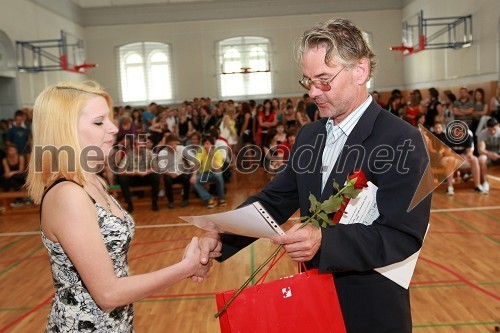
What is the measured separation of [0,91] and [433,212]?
1227cm

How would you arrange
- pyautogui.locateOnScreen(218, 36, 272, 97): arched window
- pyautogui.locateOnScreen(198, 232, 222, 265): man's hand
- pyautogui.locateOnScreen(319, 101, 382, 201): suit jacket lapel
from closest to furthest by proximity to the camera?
pyautogui.locateOnScreen(319, 101, 382, 201): suit jacket lapel → pyautogui.locateOnScreen(198, 232, 222, 265): man's hand → pyautogui.locateOnScreen(218, 36, 272, 97): arched window

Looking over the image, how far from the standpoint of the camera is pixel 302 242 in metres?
1.72

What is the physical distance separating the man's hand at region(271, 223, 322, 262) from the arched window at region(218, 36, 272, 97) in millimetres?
20226

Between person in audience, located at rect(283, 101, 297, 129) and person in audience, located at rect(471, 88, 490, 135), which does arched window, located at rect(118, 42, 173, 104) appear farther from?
person in audience, located at rect(471, 88, 490, 135)

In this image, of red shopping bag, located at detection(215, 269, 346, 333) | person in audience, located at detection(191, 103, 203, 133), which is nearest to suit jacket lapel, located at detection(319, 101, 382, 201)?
red shopping bag, located at detection(215, 269, 346, 333)

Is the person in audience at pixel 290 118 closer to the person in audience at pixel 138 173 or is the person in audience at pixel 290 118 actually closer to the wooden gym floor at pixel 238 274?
the person in audience at pixel 138 173

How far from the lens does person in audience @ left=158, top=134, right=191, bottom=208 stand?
9961mm

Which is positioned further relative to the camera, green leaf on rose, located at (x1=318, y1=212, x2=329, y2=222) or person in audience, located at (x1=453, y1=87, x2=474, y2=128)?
person in audience, located at (x1=453, y1=87, x2=474, y2=128)

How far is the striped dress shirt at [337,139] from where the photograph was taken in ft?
6.63

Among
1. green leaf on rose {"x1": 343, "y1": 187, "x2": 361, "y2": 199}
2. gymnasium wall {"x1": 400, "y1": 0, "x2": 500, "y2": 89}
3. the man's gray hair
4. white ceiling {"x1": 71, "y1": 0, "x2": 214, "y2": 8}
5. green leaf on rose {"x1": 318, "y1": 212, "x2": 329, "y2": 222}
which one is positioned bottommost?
green leaf on rose {"x1": 318, "y1": 212, "x2": 329, "y2": 222}

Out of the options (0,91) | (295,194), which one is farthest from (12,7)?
(295,194)

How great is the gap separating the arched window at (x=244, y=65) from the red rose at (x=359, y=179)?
66.1ft

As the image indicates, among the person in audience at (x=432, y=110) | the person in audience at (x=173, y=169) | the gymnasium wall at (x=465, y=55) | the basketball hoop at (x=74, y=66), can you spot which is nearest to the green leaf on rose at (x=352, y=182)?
the person in audience at (x=173, y=169)

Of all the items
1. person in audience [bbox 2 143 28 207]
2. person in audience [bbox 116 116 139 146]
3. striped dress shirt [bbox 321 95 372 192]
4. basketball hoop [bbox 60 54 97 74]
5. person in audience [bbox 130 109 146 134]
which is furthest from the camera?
basketball hoop [bbox 60 54 97 74]
